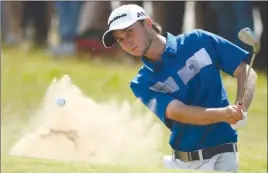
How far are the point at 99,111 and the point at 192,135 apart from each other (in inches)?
62.2

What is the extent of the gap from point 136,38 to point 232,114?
0.57 metres

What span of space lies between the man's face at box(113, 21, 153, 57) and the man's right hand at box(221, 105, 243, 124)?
46cm

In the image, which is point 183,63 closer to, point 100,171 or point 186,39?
point 186,39

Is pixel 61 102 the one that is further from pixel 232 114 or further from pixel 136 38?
pixel 232 114

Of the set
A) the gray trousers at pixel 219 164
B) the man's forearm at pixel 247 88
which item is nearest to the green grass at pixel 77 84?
the gray trousers at pixel 219 164

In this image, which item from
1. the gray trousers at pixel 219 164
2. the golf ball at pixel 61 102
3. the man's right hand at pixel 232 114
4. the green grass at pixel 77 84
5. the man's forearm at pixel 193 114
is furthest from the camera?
the golf ball at pixel 61 102

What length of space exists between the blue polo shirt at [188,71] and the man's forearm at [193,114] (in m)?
0.04

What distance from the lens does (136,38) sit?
4504 mm

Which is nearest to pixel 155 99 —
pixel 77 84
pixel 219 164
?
pixel 219 164

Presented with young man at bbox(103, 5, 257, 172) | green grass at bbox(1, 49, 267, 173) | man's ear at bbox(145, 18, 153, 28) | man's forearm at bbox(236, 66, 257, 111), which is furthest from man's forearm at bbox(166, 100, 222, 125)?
green grass at bbox(1, 49, 267, 173)

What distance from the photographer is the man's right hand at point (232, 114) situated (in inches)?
168

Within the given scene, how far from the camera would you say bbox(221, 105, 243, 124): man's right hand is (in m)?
4.27

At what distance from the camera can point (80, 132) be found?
5875mm

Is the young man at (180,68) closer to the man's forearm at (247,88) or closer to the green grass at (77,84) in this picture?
the man's forearm at (247,88)
